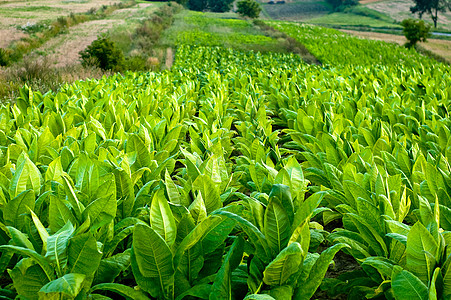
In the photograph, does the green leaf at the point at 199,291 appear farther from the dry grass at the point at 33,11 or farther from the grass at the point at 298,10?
the grass at the point at 298,10

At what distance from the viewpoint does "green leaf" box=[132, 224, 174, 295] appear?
136cm

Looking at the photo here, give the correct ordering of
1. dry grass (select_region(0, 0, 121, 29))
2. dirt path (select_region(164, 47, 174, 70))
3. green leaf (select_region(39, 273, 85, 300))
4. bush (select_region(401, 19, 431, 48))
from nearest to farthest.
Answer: green leaf (select_region(39, 273, 85, 300))
dirt path (select_region(164, 47, 174, 70))
dry grass (select_region(0, 0, 121, 29))
bush (select_region(401, 19, 431, 48))

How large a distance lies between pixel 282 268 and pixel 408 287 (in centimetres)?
47

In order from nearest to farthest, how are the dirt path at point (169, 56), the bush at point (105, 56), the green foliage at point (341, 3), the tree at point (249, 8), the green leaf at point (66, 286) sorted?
the green leaf at point (66, 286), the bush at point (105, 56), the dirt path at point (169, 56), the tree at point (249, 8), the green foliage at point (341, 3)

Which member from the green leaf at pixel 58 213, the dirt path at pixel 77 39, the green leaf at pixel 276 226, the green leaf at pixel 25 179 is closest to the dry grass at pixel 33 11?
the dirt path at pixel 77 39

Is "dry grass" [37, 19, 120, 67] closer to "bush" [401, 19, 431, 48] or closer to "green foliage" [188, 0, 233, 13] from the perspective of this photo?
"bush" [401, 19, 431, 48]

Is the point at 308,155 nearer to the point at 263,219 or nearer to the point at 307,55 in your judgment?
the point at 263,219

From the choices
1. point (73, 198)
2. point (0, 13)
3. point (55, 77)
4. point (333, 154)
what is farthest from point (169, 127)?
point (0, 13)

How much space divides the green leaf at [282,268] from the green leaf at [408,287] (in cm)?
37

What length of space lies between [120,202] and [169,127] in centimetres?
176

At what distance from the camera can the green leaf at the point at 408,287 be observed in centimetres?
129

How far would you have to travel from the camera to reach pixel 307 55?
67.7ft

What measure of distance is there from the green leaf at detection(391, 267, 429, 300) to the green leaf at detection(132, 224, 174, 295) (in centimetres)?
89

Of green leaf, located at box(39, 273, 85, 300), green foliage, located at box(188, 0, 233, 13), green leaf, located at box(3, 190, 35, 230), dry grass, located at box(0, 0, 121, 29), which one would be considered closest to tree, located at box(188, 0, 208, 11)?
green foliage, located at box(188, 0, 233, 13)
